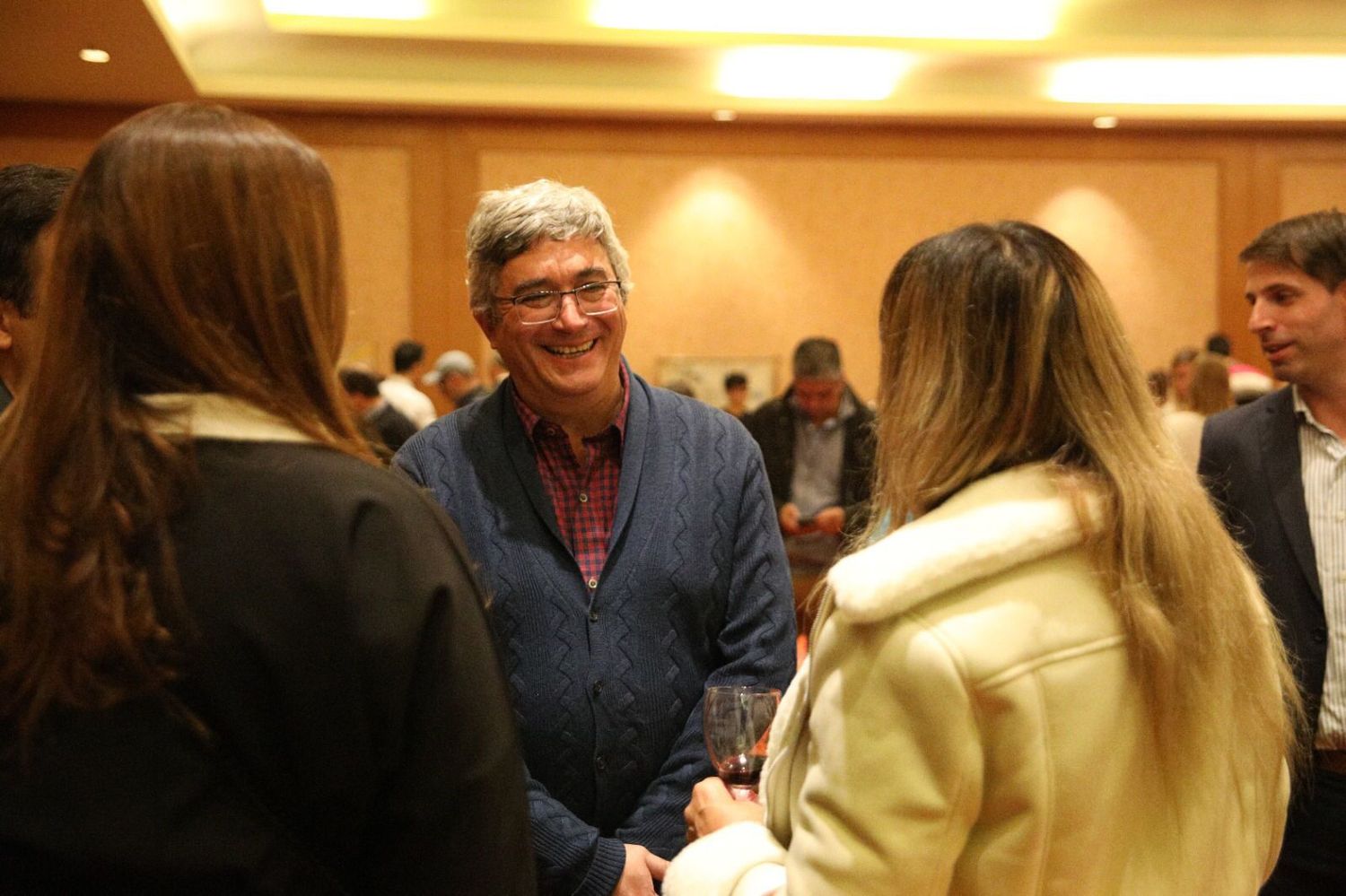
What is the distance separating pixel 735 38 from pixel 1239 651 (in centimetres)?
786

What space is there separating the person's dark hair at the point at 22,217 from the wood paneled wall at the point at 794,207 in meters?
7.95

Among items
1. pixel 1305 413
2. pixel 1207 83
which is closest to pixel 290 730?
pixel 1305 413

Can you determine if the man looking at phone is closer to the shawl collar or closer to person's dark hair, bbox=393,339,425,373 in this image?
the shawl collar

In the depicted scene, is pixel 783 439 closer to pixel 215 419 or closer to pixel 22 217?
pixel 22 217

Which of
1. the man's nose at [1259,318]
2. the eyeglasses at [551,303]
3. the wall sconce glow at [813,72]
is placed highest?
the wall sconce glow at [813,72]

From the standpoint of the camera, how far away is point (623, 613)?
6.49 ft

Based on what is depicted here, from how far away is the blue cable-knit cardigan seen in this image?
1.94 meters

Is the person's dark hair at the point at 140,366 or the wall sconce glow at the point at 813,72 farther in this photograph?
the wall sconce glow at the point at 813,72

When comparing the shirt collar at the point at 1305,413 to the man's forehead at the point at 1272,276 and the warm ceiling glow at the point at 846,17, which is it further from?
the warm ceiling glow at the point at 846,17

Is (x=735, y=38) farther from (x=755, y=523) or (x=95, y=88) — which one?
(x=755, y=523)

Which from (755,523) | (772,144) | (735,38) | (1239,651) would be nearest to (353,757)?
(1239,651)

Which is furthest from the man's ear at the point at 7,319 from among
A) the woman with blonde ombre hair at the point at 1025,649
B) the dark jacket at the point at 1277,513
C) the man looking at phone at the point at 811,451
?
the man looking at phone at the point at 811,451

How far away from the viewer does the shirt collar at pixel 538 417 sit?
212cm

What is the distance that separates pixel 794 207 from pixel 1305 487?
26.3ft
